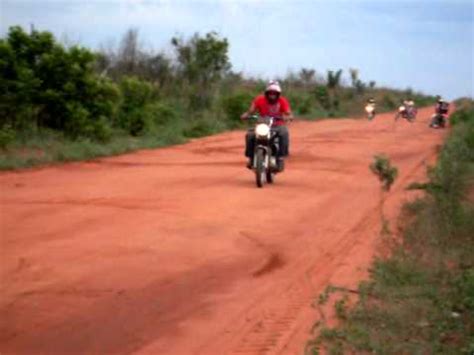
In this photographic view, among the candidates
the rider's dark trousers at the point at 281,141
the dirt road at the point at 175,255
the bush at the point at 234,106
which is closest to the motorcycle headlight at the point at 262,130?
the rider's dark trousers at the point at 281,141

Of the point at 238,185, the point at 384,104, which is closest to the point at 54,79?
the point at 238,185

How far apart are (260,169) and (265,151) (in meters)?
0.50

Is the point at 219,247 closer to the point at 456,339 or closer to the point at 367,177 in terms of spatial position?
the point at 456,339

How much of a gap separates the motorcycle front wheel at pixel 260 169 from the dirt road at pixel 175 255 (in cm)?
23

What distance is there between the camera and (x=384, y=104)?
5953cm

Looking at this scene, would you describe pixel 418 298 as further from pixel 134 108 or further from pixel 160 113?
pixel 160 113

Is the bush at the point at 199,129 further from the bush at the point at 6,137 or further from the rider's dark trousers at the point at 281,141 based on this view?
the rider's dark trousers at the point at 281,141

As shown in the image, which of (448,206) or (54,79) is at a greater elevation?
(54,79)

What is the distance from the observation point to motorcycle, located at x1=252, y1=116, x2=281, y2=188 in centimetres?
1366

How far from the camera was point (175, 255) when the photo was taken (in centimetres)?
845

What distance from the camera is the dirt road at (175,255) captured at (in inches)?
240

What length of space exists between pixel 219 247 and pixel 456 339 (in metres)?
3.43

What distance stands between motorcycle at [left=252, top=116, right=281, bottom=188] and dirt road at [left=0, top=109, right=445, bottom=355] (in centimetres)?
28

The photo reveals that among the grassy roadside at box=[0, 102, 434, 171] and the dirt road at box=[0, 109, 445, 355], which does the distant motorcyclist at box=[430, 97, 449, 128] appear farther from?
the dirt road at box=[0, 109, 445, 355]
